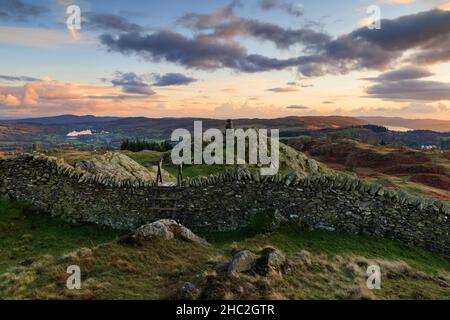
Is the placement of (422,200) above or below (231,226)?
above

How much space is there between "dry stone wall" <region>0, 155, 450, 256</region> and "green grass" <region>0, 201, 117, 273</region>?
0.58 metres

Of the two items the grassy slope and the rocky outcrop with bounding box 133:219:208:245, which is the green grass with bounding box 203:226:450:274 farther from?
the rocky outcrop with bounding box 133:219:208:245

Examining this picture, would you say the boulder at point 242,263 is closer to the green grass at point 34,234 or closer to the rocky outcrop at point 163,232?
the rocky outcrop at point 163,232

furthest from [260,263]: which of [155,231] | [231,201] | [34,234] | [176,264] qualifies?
[34,234]

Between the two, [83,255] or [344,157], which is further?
[344,157]

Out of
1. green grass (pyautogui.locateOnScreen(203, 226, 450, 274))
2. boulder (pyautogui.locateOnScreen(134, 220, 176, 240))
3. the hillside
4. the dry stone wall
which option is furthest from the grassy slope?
the hillside

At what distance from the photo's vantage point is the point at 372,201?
50.6 feet

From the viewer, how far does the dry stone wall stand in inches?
594

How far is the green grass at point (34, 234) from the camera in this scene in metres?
14.3
